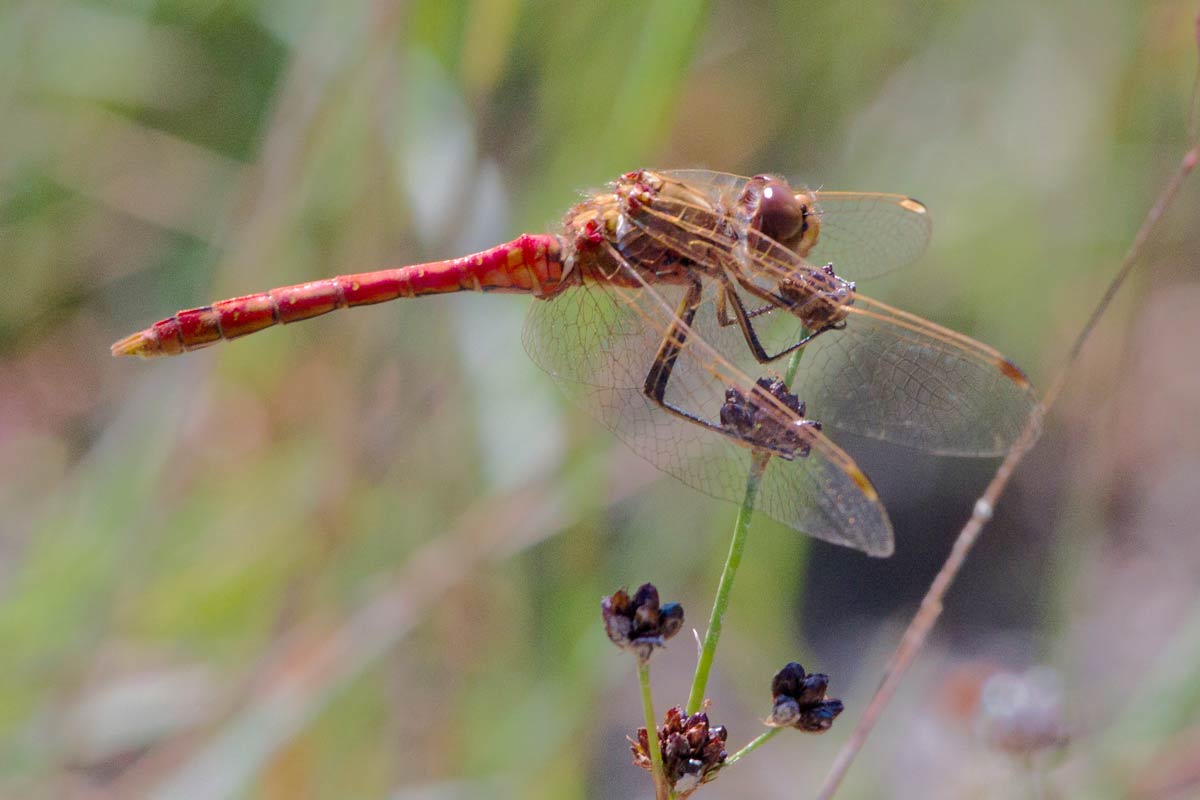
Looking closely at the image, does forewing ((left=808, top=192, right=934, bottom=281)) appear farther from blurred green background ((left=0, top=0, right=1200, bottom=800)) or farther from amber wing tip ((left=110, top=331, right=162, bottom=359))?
amber wing tip ((left=110, top=331, right=162, bottom=359))

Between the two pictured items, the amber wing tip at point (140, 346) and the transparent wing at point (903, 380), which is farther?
the amber wing tip at point (140, 346)

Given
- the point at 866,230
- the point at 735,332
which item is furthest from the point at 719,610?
the point at 866,230

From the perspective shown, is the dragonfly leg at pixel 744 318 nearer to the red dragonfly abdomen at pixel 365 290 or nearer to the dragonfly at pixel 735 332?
the dragonfly at pixel 735 332

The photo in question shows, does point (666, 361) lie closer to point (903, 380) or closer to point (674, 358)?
point (674, 358)

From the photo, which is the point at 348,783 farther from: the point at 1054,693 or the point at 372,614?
the point at 1054,693

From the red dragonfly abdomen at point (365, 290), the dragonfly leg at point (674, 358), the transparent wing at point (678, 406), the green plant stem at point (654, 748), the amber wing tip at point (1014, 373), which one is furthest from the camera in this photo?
the red dragonfly abdomen at point (365, 290)

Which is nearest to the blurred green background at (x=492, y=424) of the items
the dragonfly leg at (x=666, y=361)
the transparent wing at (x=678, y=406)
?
the transparent wing at (x=678, y=406)

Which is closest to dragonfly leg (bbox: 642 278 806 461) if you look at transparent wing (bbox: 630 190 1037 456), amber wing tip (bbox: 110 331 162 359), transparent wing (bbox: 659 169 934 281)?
transparent wing (bbox: 630 190 1037 456)

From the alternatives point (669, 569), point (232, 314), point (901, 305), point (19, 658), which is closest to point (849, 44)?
point (901, 305)
